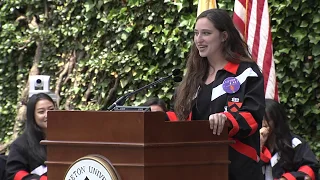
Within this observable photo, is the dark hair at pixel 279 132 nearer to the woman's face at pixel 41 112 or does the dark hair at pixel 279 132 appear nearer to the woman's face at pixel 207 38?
the woman's face at pixel 41 112

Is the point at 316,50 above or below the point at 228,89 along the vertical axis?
above

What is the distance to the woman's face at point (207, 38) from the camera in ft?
12.9

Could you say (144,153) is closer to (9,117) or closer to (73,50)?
(73,50)

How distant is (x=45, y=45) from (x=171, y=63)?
243 cm

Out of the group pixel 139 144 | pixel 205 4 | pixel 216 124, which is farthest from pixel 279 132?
pixel 139 144

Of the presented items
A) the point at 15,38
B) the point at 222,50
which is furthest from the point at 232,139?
the point at 15,38

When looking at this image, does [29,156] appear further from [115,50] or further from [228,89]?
[115,50]

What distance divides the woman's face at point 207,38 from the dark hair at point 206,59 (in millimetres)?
26

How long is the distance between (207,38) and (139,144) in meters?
0.97

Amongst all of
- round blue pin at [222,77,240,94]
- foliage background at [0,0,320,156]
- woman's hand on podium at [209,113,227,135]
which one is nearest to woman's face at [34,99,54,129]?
foliage background at [0,0,320,156]

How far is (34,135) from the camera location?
575 cm

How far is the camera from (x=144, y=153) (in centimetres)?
316

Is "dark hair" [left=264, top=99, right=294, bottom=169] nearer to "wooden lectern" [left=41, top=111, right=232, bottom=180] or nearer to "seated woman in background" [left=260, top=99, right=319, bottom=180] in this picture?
"seated woman in background" [left=260, top=99, right=319, bottom=180]

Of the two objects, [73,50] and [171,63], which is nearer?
[171,63]
